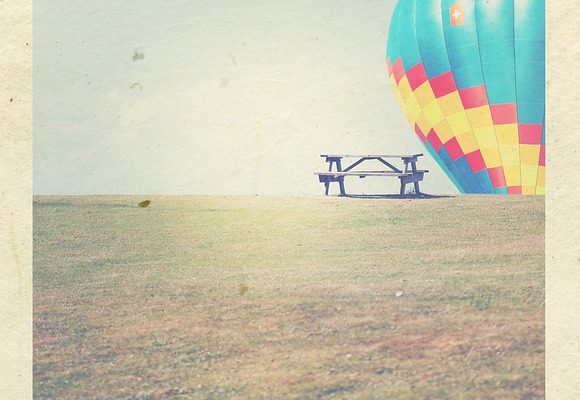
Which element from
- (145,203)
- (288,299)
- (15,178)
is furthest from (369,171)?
(15,178)

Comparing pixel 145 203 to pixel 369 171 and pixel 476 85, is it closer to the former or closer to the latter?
pixel 369 171

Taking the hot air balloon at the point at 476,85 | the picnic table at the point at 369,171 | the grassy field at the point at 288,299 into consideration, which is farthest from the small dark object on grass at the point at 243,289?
the hot air balloon at the point at 476,85

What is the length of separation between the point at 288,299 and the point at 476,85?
8.84 feet

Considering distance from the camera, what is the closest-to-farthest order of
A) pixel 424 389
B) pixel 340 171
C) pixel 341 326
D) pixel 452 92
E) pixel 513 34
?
pixel 424 389 → pixel 341 326 → pixel 340 171 → pixel 513 34 → pixel 452 92

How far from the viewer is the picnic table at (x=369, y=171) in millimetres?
5461

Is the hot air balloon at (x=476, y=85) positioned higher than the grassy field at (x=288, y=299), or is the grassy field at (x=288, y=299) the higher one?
the hot air balloon at (x=476, y=85)

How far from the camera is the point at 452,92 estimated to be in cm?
643

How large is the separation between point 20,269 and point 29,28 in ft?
6.05

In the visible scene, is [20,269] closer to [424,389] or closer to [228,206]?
[228,206]

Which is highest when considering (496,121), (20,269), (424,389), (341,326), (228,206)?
(496,121)
